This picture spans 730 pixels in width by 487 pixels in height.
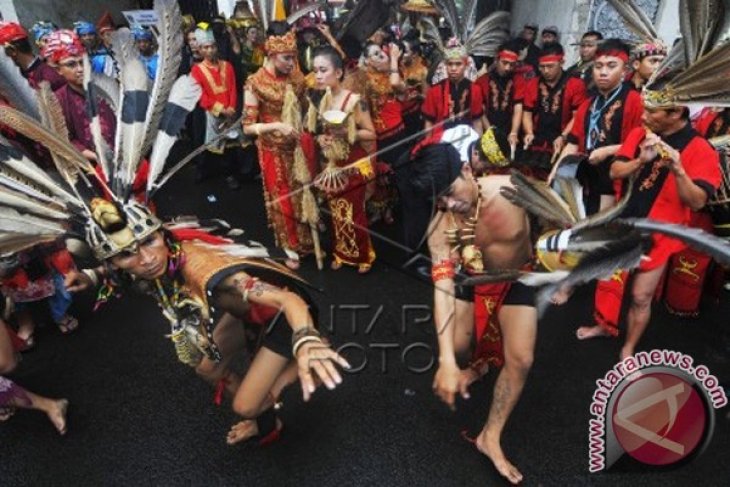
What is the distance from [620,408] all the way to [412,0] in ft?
24.6

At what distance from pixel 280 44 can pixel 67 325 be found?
2.77 meters

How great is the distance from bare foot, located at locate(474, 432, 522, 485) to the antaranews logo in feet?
1.35

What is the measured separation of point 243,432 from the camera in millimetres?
2746

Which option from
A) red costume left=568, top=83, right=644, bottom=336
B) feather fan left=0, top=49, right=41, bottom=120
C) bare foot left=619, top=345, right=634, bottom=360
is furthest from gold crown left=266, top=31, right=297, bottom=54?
bare foot left=619, top=345, right=634, bottom=360

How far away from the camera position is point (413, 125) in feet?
18.6

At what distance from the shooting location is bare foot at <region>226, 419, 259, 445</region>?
2.74 m

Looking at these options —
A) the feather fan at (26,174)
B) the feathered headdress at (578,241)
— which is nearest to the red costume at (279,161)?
the feather fan at (26,174)

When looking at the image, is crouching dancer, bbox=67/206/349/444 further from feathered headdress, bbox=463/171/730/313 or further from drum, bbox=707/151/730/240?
drum, bbox=707/151/730/240

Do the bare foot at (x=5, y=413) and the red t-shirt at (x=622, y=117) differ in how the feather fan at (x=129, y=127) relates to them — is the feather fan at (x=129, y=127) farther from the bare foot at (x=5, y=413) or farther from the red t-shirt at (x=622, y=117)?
the red t-shirt at (x=622, y=117)

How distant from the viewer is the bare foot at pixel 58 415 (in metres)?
2.90

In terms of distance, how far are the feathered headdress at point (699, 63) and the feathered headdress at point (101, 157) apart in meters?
2.20

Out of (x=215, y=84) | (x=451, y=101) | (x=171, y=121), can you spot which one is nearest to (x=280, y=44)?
(x=451, y=101)

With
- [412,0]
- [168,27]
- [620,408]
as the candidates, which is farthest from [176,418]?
[412,0]

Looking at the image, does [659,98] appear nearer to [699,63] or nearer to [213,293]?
[699,63]
